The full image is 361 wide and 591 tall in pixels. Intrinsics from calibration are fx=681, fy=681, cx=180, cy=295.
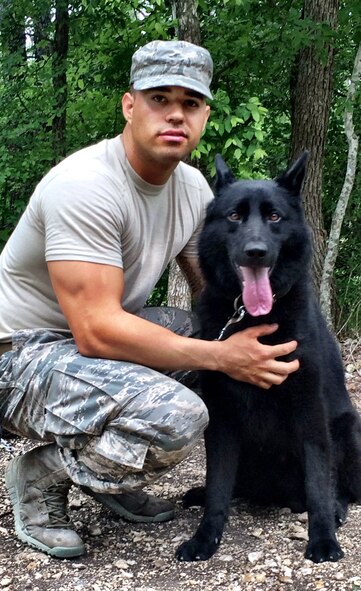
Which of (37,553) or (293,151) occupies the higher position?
(293,151)

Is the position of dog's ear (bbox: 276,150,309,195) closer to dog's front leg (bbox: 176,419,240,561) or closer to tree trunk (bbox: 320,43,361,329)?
dog's front leg (bbox: 176,419,240,561)

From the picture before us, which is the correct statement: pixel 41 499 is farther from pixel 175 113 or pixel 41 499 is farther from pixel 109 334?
pixel 175 113

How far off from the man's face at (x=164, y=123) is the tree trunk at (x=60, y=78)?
4.00 metres

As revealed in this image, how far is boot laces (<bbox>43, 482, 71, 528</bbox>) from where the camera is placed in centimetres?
250

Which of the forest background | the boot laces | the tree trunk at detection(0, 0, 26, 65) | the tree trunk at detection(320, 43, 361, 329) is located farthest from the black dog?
the tree trunk at detection(0, 0, 26, 65)

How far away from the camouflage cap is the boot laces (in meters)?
1.50

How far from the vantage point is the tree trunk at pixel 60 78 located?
6406 millimetres

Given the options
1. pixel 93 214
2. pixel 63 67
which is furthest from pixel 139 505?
pixel 63 67

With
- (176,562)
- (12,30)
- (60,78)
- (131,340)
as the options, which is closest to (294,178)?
(131,340)

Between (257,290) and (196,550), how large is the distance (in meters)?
0.93

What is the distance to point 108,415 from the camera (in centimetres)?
227

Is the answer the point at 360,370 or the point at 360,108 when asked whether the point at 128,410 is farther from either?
the point at 360,108

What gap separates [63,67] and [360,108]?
2.90m

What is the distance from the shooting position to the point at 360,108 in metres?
6.68
